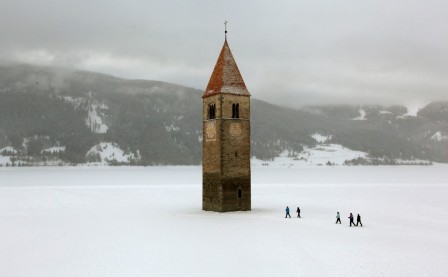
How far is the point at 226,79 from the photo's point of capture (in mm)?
57875

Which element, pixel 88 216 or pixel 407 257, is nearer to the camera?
pixel 407 257

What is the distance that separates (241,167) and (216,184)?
3652 mm

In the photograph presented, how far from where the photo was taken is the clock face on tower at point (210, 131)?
5756 centimetres

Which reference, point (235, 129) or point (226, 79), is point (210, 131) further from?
point (226, 79)

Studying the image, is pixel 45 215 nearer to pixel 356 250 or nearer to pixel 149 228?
pixel 149 228

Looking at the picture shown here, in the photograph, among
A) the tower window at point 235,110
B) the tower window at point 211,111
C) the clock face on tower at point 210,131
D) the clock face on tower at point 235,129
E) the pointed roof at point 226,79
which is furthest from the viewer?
the tower window at point 211,111

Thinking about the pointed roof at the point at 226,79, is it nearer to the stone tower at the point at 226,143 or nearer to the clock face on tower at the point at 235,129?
the stone tower at the point at 226,143

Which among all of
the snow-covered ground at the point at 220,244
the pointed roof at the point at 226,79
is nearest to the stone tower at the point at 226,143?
the pointed roof at the point at 226,79

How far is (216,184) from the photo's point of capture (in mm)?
56188

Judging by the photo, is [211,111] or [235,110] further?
[211,111]

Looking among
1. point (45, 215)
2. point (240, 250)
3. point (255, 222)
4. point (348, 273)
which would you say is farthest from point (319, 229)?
point (45, 215)

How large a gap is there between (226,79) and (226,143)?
7.86 metres

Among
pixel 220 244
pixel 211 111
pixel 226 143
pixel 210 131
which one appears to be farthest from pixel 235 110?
pixel 220 244

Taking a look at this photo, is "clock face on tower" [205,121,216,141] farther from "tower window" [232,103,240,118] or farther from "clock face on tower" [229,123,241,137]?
"tower window" [232,103,240,118]
